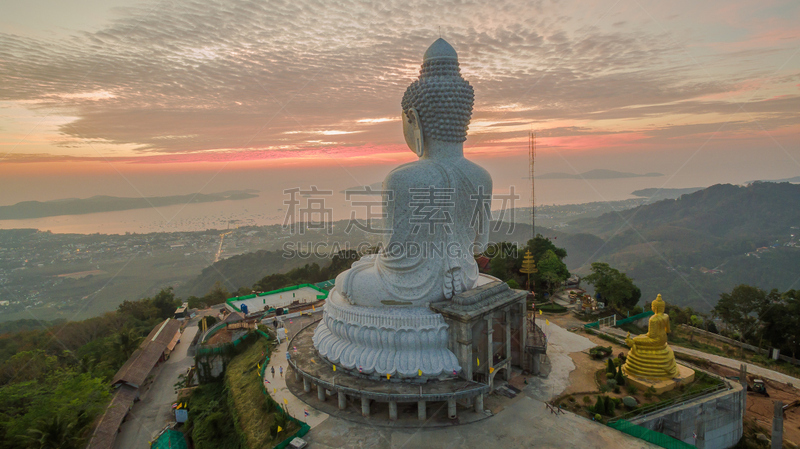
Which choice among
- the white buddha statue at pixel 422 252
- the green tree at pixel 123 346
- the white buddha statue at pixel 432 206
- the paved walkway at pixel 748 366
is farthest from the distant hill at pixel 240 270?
the paved walkway at pixel 748 366

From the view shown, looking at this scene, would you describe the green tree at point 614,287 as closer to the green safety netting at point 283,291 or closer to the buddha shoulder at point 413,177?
the buddha shoulder at point 413,177

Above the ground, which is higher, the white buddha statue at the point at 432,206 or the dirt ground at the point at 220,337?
the white buddha statue at the point at 432,206

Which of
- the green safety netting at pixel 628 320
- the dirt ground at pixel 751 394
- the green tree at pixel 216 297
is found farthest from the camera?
the green tree at pixel 216 297

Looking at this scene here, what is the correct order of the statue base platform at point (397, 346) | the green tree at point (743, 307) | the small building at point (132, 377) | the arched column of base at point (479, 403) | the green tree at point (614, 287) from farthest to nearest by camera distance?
the green tree at point (614, 287) → the green tree at point (743, 307) → the small building at point (132, 377) → the statue base platform at point (397, 346) → the arched column of base at point (479, 403)

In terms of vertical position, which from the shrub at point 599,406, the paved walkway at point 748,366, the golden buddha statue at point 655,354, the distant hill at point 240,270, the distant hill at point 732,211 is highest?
the distant hill at point 732,211

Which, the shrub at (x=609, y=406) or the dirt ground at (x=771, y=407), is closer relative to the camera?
the shrub at (x=609, y=406)

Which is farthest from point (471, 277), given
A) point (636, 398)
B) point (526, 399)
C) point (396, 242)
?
point (636, 398)

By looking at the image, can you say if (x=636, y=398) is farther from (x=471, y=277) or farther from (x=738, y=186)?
(x=738, y=186)

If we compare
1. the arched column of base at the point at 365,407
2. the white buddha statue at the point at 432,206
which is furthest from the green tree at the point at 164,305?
the arched column of base at the point at 365,407
